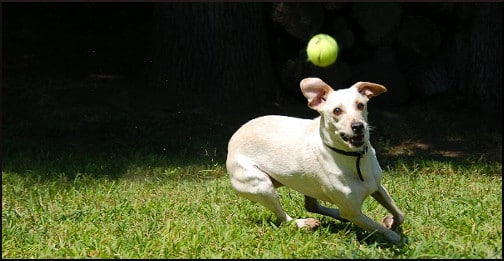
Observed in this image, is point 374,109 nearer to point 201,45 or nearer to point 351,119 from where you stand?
point 201,45

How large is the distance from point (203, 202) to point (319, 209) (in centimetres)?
111

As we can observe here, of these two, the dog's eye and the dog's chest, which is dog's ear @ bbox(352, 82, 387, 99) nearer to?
the dog's eye

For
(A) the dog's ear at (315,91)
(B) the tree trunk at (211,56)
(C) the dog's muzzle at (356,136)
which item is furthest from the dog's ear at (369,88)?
A: (B) the tree trunk at (211,56)

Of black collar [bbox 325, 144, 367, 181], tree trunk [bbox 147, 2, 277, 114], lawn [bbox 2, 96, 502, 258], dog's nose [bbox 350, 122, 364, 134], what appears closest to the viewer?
dog's nose [bbox 350, 122, 364, 134]

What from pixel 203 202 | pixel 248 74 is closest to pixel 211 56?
pixel 248 74

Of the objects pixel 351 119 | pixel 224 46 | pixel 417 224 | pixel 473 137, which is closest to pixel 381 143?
pixel 473 137

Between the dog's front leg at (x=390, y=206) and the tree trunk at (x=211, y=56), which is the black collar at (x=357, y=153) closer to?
the dog's front leg at (x=390, y=206)

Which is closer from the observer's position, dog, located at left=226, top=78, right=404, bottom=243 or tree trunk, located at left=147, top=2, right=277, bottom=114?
dog, located at left=226, top=78, right=404, bottom=243

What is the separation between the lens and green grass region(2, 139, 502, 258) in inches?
191

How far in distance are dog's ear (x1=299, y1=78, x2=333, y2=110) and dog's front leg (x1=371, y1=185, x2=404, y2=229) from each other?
73 cm

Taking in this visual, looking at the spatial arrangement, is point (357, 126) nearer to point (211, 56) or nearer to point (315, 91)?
point (315, 91)

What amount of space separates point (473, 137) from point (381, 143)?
119cm

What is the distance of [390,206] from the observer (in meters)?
5.04

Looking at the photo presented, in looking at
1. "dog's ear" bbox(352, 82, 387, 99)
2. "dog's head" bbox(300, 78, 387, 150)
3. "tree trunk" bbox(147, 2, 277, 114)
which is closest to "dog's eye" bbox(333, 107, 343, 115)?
"dog's head" bbox(300, 78, 387, 150)
